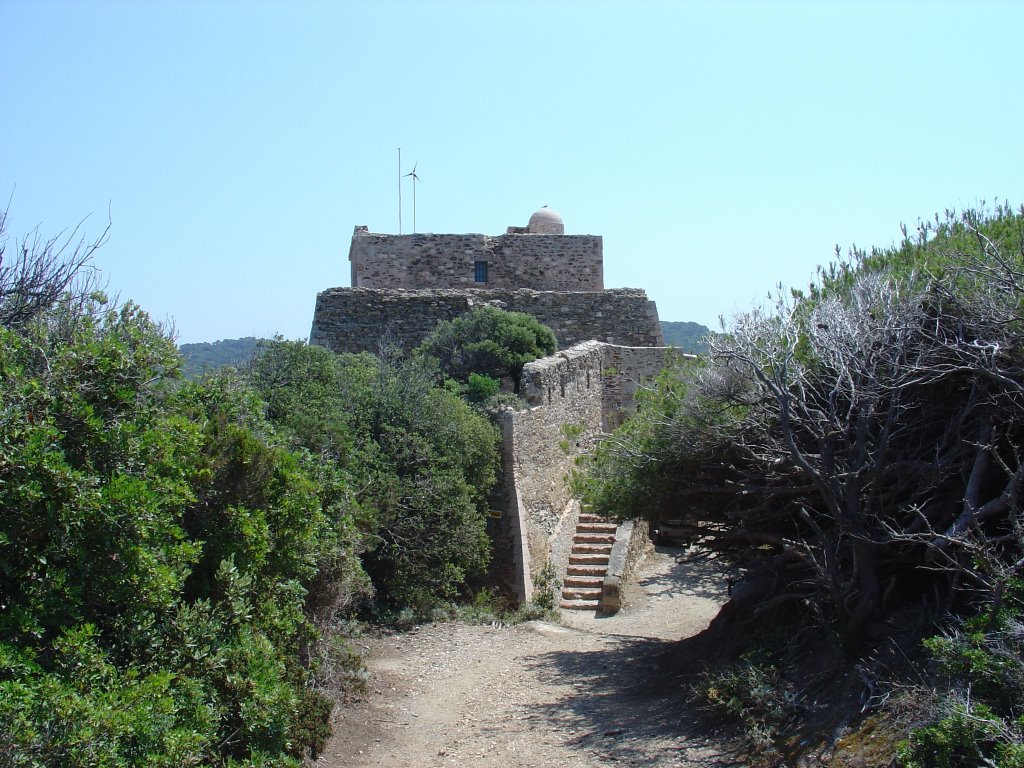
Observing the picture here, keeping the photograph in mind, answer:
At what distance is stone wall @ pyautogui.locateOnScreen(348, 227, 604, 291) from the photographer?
2219 centimetres

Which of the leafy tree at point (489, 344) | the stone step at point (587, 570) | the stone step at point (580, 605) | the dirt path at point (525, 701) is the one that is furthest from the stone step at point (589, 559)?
the leafy tree at point (489, 344)

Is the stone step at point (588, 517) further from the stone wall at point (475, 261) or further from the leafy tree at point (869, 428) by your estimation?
the stone wall at point (475, 261)

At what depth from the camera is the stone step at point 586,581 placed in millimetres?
13703

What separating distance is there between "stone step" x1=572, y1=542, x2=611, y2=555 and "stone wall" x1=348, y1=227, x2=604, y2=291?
9427 millimetres

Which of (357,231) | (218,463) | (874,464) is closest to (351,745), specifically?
(218,463)

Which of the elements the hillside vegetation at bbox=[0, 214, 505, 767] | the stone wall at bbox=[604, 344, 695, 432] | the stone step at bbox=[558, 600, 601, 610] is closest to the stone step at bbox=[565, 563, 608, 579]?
the stone step at bbox=[558, 600, 601, 610]

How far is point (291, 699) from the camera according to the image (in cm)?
607

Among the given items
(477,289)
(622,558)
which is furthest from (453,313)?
(622,558)

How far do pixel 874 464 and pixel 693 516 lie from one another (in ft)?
9.99

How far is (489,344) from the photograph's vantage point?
16.7 meters

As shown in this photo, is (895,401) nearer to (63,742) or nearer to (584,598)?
(63,742)

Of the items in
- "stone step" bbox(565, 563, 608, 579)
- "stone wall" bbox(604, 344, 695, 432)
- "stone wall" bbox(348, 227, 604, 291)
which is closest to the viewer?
"stone step" bbox(565, 563, 608, 579)

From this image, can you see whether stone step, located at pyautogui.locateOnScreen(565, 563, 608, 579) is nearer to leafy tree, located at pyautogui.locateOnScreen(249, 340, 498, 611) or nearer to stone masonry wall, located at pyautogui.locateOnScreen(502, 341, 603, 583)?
stone masonry wall, located at pyautogui.locateOnScreen(502, 341, 603, 583)

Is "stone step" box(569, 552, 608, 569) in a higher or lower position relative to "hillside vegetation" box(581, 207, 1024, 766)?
lower
